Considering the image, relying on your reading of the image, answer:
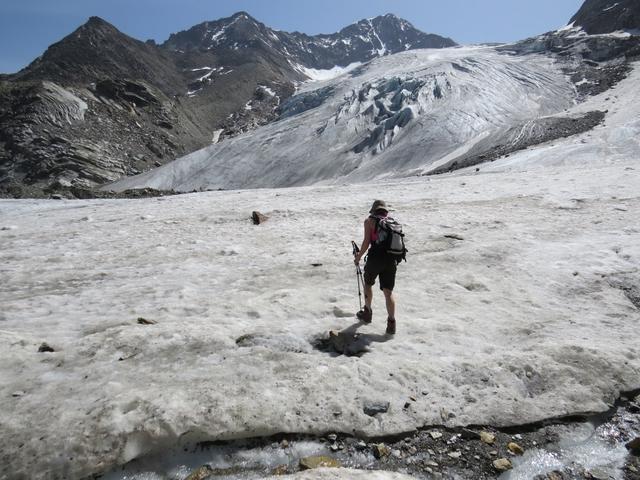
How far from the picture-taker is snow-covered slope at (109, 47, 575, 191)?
42531mm

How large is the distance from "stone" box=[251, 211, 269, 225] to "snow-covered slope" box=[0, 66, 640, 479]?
54 cm

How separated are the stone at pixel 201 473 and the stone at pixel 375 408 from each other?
181 centimetres

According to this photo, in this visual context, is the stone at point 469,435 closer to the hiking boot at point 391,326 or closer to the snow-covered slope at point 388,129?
the hiking boot at point 391,326

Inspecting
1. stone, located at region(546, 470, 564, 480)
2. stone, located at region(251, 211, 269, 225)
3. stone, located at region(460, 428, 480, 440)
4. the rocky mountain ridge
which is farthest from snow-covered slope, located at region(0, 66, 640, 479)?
the rocky mountain ridge

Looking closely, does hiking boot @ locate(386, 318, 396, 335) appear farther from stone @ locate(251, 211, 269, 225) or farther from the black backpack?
stone @ locate(251, 211, 269, 225)

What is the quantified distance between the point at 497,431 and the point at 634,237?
923cm

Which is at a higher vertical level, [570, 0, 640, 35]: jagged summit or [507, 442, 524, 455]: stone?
[570, 0, 640, 35]: jagged summit

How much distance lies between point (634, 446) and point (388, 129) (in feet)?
148

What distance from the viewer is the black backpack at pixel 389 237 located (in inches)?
263

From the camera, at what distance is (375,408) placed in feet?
16.8

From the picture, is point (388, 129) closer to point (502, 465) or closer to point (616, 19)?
point (502, 465)

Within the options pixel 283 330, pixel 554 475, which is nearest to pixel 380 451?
pixel 554 475

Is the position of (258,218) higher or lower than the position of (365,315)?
higher

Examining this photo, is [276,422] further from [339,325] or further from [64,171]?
[64,171]
